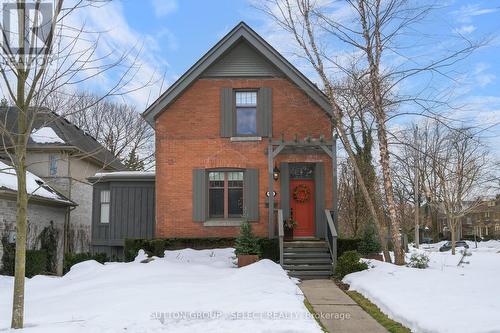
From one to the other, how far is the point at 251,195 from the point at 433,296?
320 inches

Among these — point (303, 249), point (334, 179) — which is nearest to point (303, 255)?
point (303, 249)

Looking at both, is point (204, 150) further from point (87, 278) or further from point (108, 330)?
point (108, 330)

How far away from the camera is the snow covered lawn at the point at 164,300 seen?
23.0ft

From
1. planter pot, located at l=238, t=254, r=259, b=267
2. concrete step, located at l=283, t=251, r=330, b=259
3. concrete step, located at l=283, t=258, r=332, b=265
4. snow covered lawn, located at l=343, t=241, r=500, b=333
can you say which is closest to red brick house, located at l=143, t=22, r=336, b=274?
concrete step, located at l=283, t=251, r=330, b=259

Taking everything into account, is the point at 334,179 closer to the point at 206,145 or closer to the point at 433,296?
the point at 206,145

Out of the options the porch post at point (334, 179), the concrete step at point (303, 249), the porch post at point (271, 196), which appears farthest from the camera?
the porch post at point (334, 179)

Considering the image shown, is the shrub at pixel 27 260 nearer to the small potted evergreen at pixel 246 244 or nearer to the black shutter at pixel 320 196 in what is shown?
the small potted evergreen at pixel 246 244

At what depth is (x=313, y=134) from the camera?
16547mm

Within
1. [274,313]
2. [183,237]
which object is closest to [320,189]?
[183,237]

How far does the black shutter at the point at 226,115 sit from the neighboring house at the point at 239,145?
3 centimetres

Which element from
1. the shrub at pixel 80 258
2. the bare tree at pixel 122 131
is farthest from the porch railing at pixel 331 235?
the bare tree at pixel 122 131

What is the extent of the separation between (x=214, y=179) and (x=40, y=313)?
8.96m

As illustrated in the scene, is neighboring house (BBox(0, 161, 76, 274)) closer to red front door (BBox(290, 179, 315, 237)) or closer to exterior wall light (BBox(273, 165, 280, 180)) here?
exterior wall light (BBox(273, 165, 280, 180))

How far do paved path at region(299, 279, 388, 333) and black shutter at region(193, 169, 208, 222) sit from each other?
5.04 metres
